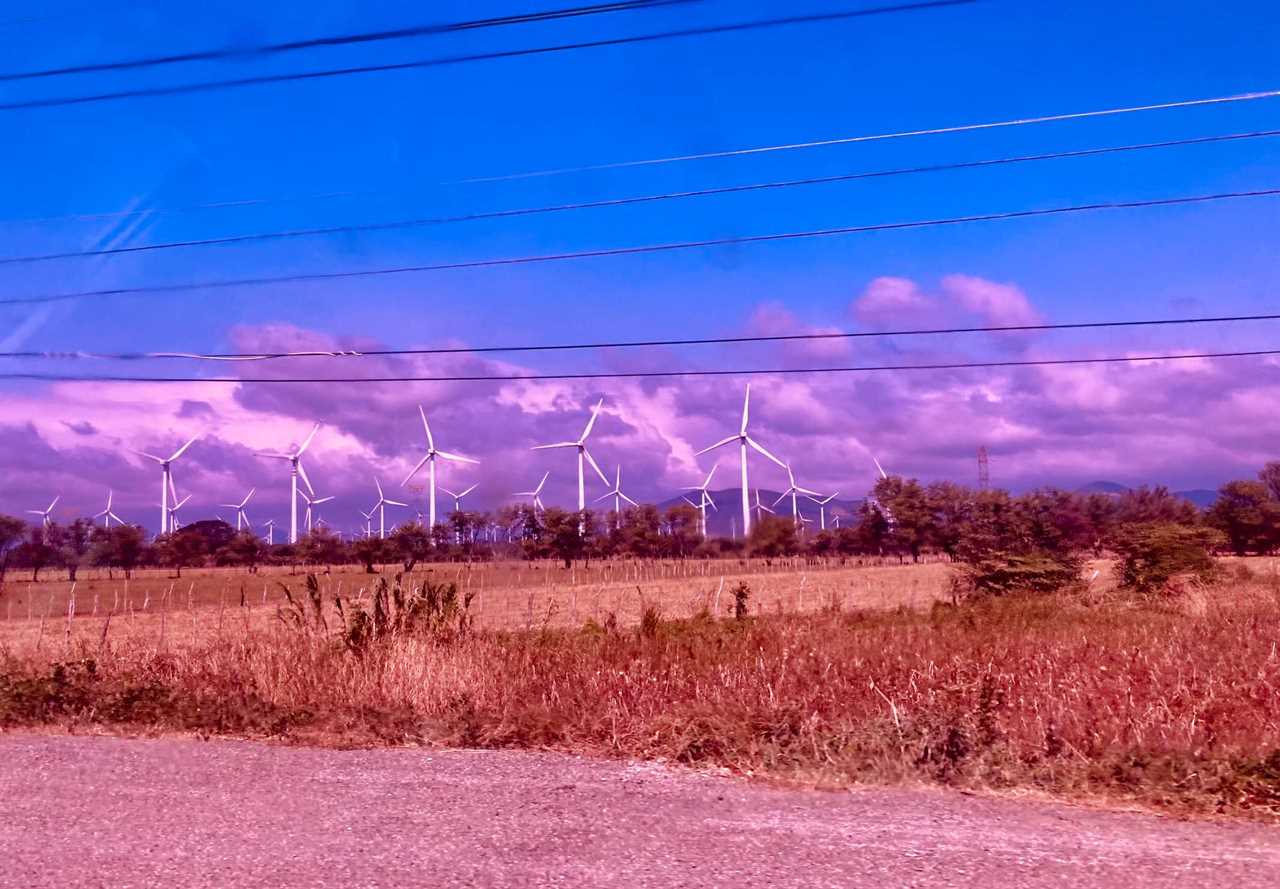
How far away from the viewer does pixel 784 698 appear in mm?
8867

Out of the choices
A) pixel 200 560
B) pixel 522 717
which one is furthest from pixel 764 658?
pixel 200 560

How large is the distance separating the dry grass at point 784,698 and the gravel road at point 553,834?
60cm

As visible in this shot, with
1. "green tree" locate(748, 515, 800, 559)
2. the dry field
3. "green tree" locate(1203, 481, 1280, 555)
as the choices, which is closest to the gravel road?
"green tree" locate(748, 515, 800, 559)

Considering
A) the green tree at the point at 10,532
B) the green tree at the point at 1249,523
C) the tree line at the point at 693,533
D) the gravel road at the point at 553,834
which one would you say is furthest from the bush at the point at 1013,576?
the green tree at the point at 10,532

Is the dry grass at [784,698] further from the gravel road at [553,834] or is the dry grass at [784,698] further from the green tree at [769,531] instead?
the green tree at [769,531]

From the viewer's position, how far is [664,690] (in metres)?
9.52

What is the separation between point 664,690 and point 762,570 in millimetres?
25888

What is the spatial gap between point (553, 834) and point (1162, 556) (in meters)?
27.1

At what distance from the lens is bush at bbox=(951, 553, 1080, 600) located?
2806 cm

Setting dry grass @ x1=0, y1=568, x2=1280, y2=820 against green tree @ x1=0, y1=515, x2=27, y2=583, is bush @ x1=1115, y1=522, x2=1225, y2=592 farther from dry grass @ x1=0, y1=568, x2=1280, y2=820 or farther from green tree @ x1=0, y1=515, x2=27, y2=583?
green tree @ x1=0, y1=515, x2=27, y2=583

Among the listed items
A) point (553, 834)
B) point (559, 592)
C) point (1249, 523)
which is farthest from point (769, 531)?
point (1249, 523)

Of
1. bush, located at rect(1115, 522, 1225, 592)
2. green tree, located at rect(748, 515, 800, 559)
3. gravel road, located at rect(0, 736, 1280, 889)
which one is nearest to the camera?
gravel road, located at rect(0, 736, 1280, 889)

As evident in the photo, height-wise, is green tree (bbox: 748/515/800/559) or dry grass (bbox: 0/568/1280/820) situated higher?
green tree (bbox: 748/515/800/559)

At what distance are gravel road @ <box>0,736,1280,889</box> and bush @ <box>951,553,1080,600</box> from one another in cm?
2207
